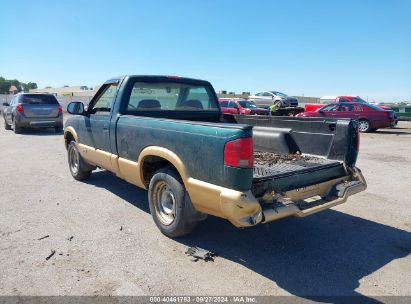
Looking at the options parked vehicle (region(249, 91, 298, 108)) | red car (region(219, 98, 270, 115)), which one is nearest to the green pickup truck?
red car (region(219, 98, 270, 115))

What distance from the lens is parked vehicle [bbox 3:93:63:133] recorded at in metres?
14.4

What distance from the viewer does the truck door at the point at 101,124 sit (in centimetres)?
507

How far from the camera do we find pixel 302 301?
287 cm

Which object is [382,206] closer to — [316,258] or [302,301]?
[316,258]

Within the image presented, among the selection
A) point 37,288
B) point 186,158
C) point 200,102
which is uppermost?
point 200,102

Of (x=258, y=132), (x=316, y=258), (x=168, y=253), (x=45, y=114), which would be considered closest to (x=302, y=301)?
(x=316, y=258)

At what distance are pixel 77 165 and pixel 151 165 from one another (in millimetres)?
2784

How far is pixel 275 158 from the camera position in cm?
464

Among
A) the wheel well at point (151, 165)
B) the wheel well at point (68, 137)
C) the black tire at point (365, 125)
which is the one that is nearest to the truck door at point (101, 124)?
the wheel well at point (151, 165)

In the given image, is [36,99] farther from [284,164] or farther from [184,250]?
[284,164]

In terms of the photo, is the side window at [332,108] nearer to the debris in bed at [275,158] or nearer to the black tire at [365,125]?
the black tire at [365,125]

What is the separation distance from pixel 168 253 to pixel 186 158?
107cm

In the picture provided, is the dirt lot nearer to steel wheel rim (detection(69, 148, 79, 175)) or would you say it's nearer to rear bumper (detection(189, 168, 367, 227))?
rear bumper (detection(189, 168, 367, 227))

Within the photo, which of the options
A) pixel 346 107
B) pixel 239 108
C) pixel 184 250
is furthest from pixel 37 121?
pixel 346 107
